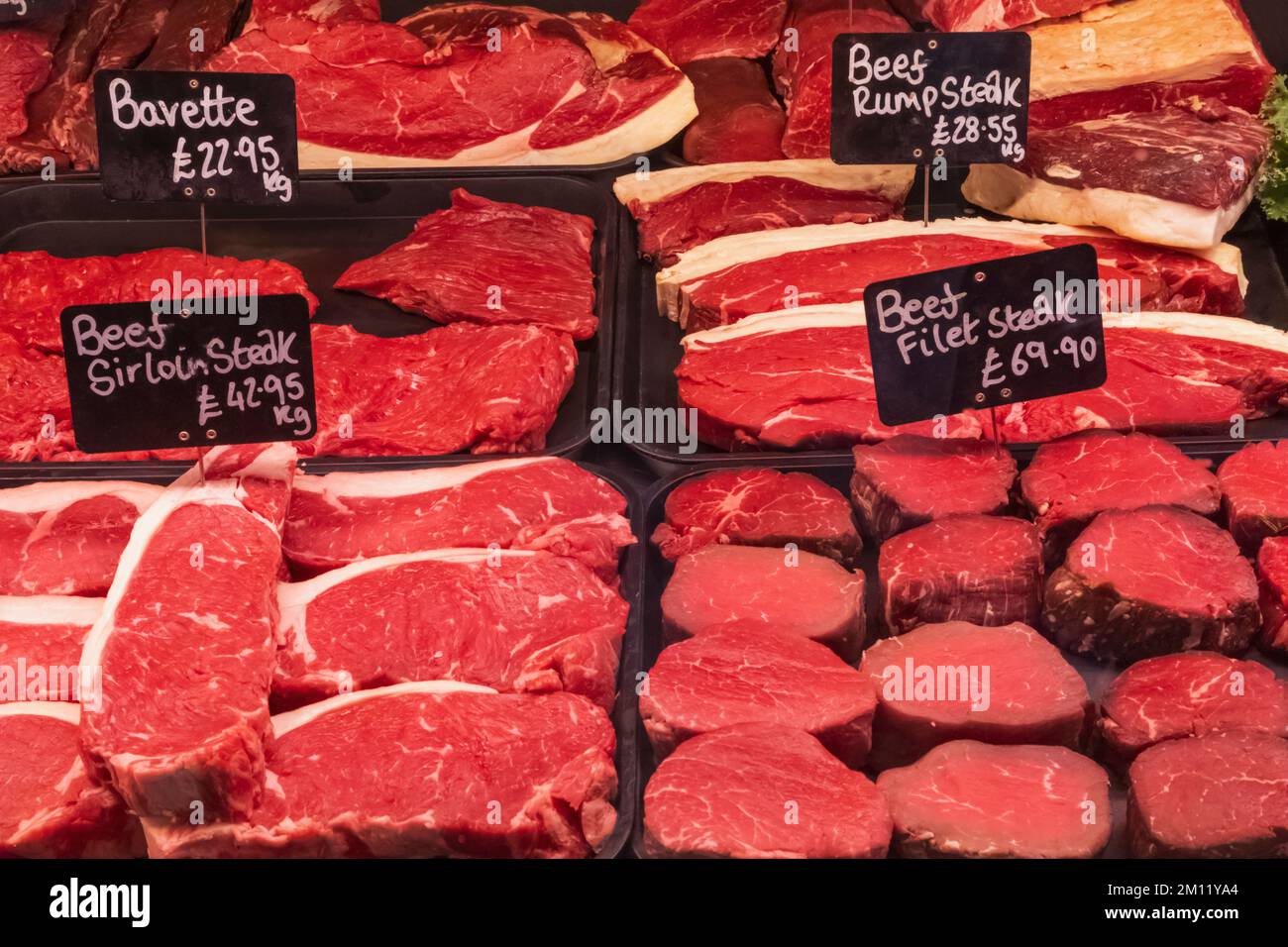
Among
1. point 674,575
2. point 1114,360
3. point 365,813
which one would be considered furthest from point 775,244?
point 365,813

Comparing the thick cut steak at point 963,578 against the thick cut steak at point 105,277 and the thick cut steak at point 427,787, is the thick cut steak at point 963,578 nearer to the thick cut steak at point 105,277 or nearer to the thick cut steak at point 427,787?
the thick cut steak at point 427,787

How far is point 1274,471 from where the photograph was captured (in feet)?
9.41

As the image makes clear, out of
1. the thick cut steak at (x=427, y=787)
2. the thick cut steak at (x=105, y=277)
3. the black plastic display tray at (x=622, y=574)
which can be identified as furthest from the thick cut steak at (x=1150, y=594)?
the thick cut steak at (x=105, y=277)

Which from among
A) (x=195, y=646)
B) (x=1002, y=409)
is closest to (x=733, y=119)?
(x=1002, y=409)

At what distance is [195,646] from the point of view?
2.30 meters

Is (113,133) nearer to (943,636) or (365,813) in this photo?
(365,813)

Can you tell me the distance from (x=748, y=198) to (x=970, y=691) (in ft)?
6.49

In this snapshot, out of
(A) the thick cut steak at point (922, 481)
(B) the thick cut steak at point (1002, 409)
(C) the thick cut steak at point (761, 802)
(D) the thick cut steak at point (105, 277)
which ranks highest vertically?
(D) the thick cut steak at point (105, 277)

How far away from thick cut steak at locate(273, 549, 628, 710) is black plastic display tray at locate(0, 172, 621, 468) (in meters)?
1.42

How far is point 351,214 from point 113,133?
109 cm

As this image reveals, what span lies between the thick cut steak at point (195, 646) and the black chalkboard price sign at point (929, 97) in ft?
5.44

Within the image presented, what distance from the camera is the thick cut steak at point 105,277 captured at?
3658 millimetres

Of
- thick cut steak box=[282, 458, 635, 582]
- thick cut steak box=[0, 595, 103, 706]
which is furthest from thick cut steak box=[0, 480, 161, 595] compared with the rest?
thick cut steak box=[282, 458, 635, 582]

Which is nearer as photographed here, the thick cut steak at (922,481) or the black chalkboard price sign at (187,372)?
the black chalkboard price sign at (187,372)
